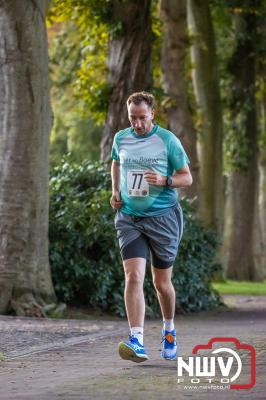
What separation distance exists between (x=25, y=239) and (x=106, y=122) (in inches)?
215

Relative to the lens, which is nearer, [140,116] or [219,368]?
[219,368]

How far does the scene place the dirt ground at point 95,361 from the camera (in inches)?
274

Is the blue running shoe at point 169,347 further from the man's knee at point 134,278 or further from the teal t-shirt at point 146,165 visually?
the teal t-shirt at point 146,165

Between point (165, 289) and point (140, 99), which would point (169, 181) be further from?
point (165, 289)

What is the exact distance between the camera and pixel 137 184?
903cm

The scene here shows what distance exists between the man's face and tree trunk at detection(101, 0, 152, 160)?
31.8 feet

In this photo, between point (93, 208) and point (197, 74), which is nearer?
point (93, 208)

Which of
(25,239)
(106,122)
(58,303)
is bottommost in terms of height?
(58,303)

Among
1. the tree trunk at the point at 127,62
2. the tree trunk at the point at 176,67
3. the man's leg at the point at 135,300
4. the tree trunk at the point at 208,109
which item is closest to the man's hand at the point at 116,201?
the man's leg at the point at 135,300

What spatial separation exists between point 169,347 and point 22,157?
19.0 ft

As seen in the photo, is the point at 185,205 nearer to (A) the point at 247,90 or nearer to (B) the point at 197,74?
(B) the point at 197,74

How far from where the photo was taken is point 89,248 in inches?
624

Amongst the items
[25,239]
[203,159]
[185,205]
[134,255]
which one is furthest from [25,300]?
[203,159]

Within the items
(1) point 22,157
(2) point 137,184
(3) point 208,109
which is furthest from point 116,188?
(3) point 208,109
